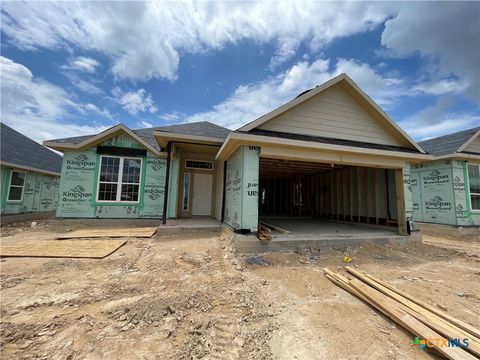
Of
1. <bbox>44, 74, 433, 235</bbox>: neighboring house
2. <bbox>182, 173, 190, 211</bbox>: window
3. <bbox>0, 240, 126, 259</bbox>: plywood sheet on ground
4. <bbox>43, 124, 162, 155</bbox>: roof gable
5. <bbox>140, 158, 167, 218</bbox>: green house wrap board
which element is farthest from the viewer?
<bbox>182, 173, 190, 211</bbox>: window

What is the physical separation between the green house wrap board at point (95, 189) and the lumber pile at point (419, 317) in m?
8.42

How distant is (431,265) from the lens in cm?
535

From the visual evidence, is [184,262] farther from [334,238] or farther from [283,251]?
[334,238]

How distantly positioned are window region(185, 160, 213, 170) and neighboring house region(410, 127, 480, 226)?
10511 millimetres

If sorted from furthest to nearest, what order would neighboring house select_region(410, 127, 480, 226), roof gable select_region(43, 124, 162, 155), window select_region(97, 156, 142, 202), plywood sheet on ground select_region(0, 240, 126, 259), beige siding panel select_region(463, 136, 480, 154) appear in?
1. beige siding panel select_region(463, 136, 480, 154)
2. neighboring house select_region(410, 127, 480, 226)
3. window select_region(97, 156, 142, 202)
4. roof gable select_region(43, 124, 162, 155)
5. plywood sheet on ground select_region(0, 240, 126, 259)

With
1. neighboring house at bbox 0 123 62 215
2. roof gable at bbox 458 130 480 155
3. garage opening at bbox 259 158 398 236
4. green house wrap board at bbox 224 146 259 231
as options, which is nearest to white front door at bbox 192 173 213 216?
garage opening at bbox 259 158 398 236

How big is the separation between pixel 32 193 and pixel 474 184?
78.4 ft

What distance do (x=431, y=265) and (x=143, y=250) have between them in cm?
747

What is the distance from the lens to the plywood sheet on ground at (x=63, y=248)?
5266mm

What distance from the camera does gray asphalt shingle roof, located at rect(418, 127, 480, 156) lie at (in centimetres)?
1052

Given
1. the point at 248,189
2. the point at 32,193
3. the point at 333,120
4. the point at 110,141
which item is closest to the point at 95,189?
the point at 110,141

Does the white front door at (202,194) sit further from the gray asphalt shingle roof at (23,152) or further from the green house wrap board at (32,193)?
the green house wrap board at (32,193)

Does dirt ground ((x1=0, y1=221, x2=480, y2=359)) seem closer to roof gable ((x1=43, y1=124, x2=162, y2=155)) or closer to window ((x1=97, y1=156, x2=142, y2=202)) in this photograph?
window ((x1=97, y1=156, x2=142, y2=202))

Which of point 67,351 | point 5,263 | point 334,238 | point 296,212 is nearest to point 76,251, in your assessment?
point 5,263
